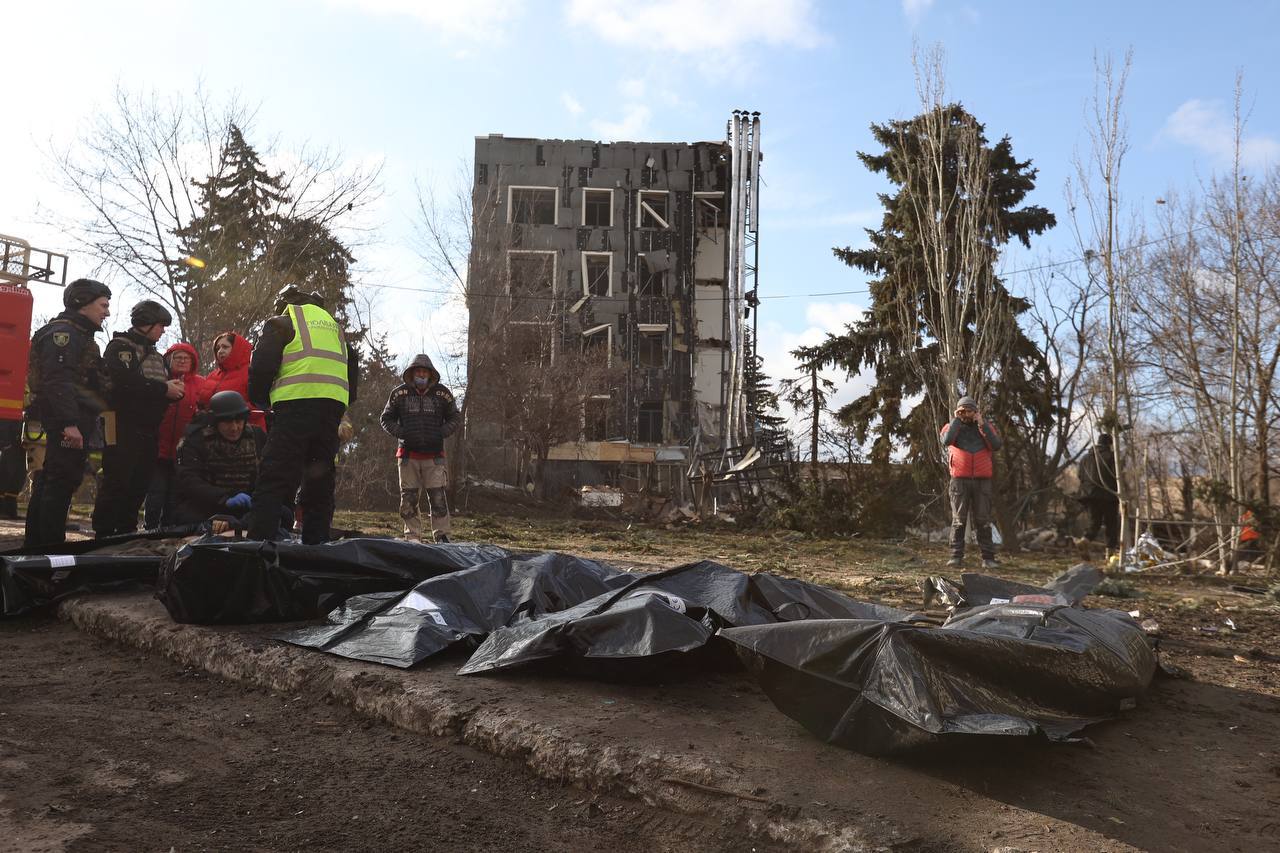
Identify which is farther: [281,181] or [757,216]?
[757,216]

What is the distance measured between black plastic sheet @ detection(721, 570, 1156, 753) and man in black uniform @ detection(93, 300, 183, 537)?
16.7 ft

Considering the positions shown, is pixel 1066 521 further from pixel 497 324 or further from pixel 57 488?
pixel 57 488

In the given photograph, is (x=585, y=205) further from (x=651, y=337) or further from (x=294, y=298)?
(x=294, y=298)

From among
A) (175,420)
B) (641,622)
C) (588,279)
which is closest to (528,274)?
(588,279)

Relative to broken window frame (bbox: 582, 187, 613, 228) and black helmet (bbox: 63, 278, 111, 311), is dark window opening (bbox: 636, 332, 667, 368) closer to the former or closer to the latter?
broken window frame (bbox: 582, 187, 613, 228)

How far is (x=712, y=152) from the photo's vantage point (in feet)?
110

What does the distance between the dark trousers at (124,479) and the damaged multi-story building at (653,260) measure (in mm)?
23877

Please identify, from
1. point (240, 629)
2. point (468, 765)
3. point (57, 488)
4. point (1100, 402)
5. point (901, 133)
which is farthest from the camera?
point (901, 133)

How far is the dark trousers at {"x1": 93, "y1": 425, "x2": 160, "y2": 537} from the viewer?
645 cm

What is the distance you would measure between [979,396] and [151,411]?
40.9 ft

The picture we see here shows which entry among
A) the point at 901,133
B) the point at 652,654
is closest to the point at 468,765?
the point at 652,654

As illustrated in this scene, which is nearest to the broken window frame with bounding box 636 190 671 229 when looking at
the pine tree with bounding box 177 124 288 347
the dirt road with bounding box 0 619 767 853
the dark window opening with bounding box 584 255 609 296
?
the dark window opening with bounding box 584 255 609 296

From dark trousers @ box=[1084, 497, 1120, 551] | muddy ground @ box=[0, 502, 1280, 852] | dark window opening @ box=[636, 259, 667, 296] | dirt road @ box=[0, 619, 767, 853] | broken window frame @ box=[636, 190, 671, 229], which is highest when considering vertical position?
broken window frame @ box=[636, 190, 671, 229]

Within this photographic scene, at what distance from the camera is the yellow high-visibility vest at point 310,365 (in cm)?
562
